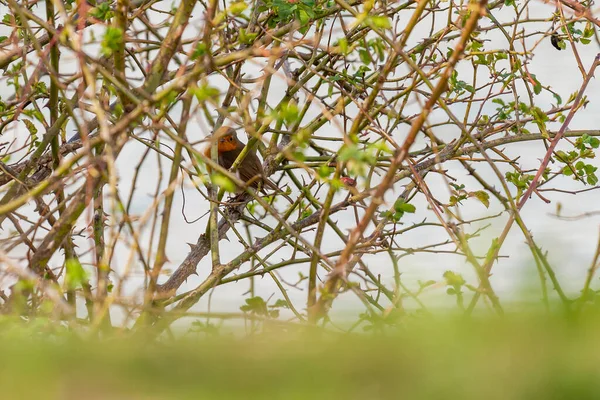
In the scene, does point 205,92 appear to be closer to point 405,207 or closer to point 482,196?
point 405,207

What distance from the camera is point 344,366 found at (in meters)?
1.78

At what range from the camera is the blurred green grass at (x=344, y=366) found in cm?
166

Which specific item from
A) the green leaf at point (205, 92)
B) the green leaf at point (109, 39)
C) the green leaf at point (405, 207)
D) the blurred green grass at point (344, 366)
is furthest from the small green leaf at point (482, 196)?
the blurred green grass at point (344, 366)

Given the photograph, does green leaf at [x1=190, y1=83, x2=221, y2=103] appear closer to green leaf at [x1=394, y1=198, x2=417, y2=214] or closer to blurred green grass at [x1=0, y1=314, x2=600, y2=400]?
blurred green grass at [x1=0, y1=314, x2=600, y2=400]

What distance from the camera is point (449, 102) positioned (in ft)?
17.1

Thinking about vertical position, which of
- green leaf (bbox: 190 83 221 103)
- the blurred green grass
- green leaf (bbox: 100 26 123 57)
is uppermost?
green leaf (bbox: 100 26 123 57)

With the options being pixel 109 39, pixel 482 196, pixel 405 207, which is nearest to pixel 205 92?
pixel 109 39

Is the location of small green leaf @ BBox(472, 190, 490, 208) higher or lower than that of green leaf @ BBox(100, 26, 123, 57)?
lower

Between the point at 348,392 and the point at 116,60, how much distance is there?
7.86 ft

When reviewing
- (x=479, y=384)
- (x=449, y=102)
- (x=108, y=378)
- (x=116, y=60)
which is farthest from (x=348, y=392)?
(x=449, y=102)

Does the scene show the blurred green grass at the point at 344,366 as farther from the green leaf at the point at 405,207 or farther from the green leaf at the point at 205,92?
the green leaf at the point at 405,207

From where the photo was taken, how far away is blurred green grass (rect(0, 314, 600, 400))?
1658mm

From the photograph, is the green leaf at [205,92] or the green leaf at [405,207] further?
the green leaf at [405,207]

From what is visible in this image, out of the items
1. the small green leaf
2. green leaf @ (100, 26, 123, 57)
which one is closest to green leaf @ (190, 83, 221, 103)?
green leaf @ (100, 26, 123, 57)
